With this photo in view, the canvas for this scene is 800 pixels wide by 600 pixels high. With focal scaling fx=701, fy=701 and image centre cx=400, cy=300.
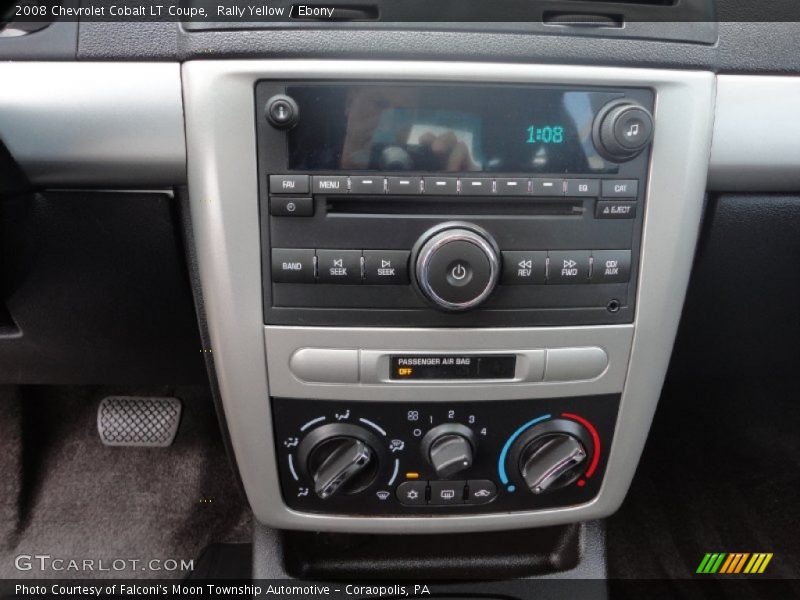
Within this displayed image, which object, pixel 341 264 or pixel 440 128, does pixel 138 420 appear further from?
pixel 440 128

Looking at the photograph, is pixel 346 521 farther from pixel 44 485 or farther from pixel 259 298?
pixel 44 485

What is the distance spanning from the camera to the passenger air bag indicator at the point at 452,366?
679 millimetres

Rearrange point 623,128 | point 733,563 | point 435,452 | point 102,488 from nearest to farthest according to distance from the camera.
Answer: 1. point 623,128
2. point 435,452
3. point 733,563
4. point 102,488

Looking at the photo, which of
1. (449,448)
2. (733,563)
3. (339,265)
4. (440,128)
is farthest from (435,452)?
(733,563)

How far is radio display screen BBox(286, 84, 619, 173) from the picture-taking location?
0.61m

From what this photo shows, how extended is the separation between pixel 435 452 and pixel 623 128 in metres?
0.36

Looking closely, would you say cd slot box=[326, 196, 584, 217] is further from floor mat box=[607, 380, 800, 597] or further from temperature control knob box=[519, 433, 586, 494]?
floor mat box=[607, 380, 800, 597]

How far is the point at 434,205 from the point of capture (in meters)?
0.63

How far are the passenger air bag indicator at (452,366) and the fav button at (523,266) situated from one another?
8cm

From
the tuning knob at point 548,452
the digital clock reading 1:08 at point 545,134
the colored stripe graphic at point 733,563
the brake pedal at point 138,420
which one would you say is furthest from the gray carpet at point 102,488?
the digital clock reading 1:08 at point 545,134

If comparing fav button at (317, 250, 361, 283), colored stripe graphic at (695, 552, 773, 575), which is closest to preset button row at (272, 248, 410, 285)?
fav button at (317, 250, 361, 283)

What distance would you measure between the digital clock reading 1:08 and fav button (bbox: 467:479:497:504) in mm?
369

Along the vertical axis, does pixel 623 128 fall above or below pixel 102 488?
above

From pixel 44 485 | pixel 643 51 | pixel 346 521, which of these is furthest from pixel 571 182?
pixel 44 485
